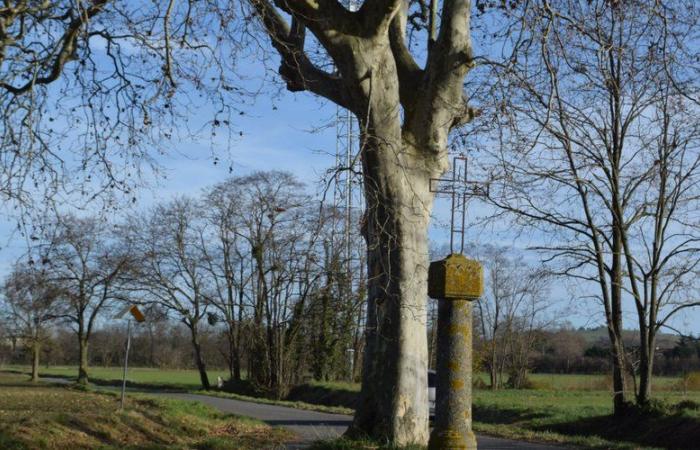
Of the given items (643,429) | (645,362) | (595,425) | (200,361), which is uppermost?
(645,362)

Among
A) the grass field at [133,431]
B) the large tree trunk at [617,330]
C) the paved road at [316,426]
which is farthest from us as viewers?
the large tree trunk at [617,330]

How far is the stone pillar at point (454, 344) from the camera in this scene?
24.6 feet

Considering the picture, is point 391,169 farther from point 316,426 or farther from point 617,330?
point 617,330

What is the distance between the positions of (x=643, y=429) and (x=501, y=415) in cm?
730

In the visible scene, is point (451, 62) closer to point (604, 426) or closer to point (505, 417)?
point (604, 426)

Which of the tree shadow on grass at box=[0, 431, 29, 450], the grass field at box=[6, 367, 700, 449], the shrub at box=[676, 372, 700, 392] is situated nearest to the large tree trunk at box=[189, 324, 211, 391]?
the grass field at box=[6, 367, 700, 449]

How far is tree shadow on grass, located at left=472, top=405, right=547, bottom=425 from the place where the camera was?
947 inches

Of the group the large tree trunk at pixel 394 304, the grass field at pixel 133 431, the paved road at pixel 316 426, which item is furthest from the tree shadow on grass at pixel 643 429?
the large tree trunk at pixel 394 304

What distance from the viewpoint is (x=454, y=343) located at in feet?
25.1

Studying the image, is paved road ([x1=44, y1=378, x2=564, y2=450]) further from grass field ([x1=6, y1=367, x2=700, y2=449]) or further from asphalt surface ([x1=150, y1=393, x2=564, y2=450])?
grass field ([x1=6, y1=367, x2=700, y2=449])

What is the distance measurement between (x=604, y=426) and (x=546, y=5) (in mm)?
13021

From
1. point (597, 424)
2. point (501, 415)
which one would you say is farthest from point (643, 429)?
point (501, 415)

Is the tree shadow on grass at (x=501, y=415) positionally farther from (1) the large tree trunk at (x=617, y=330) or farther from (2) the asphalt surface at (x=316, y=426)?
(2) the asphalt surface at (x=316, y=426)

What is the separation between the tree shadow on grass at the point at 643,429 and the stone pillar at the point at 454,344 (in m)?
10.7
